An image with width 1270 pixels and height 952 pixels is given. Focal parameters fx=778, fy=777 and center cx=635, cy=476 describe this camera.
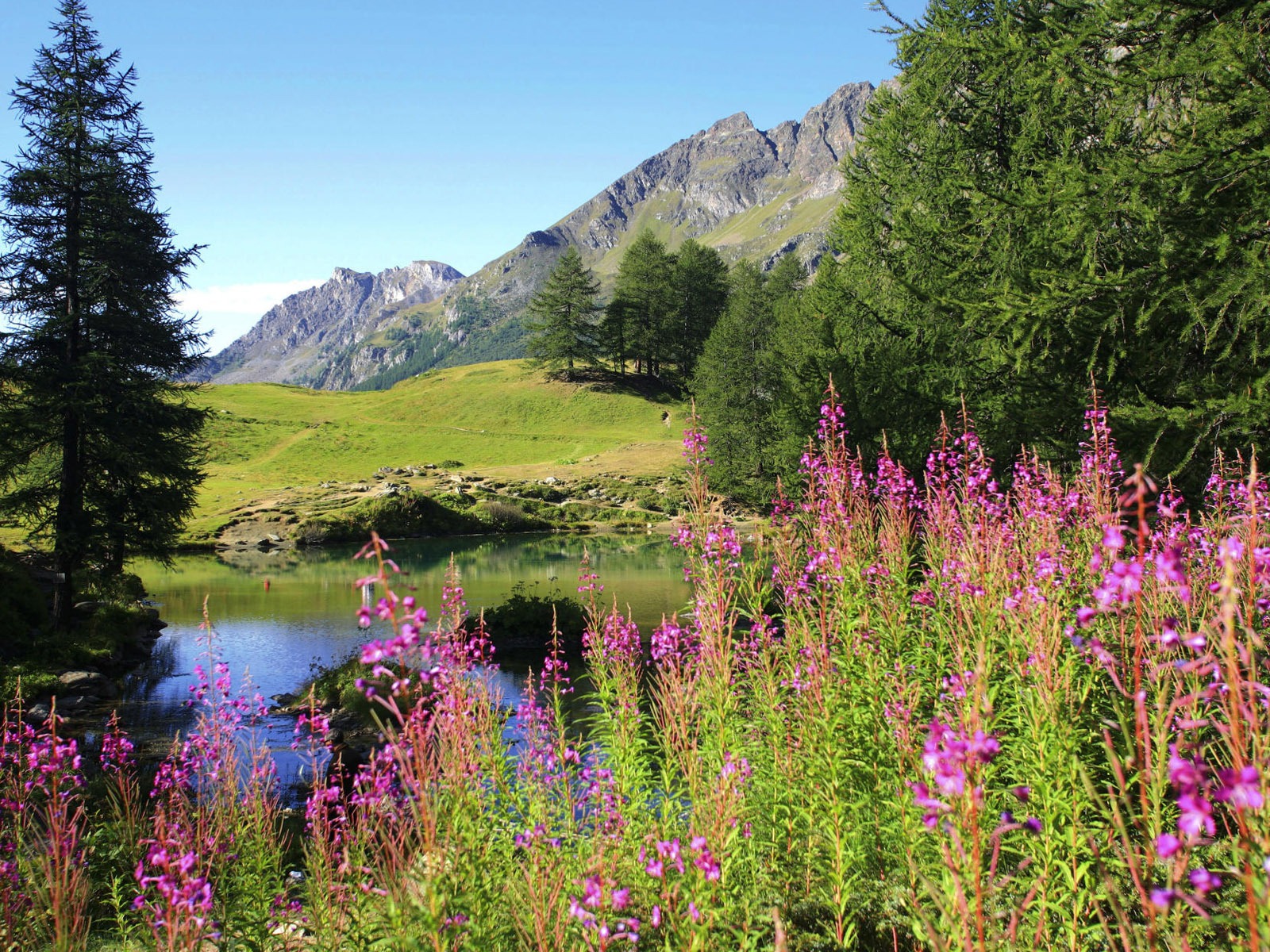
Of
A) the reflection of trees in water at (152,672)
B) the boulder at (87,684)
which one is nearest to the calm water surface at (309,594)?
the reflection of trees in water at (152,672)

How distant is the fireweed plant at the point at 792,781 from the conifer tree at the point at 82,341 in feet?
46.7

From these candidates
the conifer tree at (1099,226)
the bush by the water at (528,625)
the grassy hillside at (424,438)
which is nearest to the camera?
the conifer tree at (1099,226)

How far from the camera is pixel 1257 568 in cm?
395

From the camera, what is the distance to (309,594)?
90.7ft

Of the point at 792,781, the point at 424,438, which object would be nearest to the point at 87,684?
the point at 792,781

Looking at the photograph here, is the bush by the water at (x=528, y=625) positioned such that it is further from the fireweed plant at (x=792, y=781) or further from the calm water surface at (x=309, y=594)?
the fireweed plant at (x=792, y=781)

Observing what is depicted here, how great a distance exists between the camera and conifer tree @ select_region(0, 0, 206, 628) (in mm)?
17656

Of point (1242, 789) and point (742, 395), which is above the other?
point (742, 395)

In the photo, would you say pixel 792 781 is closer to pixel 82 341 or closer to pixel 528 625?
pixel 528 625

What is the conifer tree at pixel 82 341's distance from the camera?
17.7 m

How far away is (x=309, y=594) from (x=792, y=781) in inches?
1047

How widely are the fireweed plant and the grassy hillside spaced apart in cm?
4216

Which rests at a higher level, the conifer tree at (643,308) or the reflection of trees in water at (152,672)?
the conifer tree at (643,308)

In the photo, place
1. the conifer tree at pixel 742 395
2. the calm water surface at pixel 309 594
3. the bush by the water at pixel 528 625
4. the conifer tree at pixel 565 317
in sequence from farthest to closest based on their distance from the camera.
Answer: the conifer tree at pixel 565 317, the conifer tree at pixel 742 395, the bush by the water at pixel 528 625, the calm water surface at pixel 309 594
